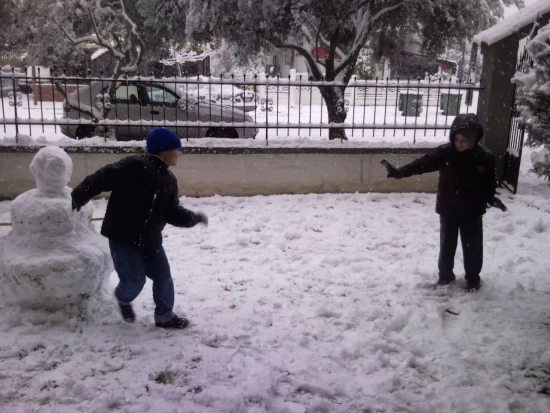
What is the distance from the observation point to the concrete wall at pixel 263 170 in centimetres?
752

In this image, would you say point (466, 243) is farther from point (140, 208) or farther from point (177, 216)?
point (140, 208)

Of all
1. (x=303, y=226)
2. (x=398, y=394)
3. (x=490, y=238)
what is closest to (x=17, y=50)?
(x=303, y=226)

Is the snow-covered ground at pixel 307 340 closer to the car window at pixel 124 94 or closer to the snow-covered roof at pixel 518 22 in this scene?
the snow-covered roof at pixel 518 22

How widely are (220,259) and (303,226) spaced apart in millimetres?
1467

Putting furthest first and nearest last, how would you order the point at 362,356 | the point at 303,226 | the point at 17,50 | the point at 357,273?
the point at 17,50 < the point at 303,226 < the point at 357,273 < the point at 362,356

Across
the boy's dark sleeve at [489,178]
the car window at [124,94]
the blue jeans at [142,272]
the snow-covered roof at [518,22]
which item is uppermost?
the snow-covered roof at [518,22]

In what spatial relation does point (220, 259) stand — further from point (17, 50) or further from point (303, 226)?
point (17, 50)

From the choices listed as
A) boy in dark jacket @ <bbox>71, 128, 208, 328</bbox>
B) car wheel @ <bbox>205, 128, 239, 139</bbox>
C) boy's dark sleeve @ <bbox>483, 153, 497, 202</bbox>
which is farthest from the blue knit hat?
car wheel @ <bbox>205, 128, 239, 139</bbox>

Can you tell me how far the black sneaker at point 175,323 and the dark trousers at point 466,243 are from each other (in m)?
2.33

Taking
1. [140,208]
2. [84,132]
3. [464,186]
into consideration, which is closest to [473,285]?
[464,186]

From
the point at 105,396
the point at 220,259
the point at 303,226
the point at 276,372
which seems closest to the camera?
the point at 105,396

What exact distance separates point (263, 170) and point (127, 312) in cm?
418

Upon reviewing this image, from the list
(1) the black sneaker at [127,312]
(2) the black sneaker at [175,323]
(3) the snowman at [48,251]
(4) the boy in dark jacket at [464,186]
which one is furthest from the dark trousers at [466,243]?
(3) the snowman at [48,251]

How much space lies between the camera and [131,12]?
470 inches
